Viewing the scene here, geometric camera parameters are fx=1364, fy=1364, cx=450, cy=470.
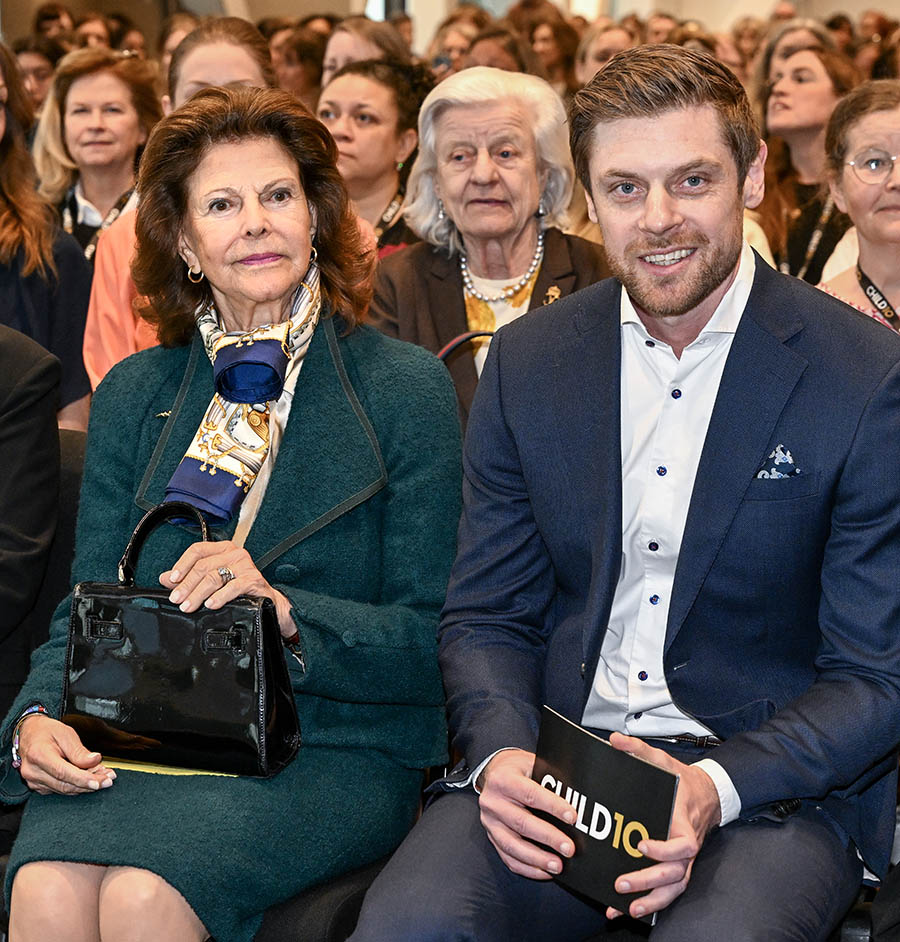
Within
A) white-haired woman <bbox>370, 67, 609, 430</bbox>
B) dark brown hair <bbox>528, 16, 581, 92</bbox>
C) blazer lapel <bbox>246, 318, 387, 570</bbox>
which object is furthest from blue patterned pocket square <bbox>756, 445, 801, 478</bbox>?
dark brown hair <bbox>528, 16, 581, 92</bbox>

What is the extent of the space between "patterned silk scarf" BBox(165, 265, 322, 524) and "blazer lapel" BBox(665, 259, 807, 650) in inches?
32.1

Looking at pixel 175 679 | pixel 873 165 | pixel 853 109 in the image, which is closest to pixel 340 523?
pixel 175 679

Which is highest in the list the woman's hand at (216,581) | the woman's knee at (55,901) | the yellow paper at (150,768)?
the woman's hand at (216,581)

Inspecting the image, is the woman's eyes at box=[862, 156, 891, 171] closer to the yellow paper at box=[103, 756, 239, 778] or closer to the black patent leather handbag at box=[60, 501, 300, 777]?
the black patent leather handbag at box=[60, 501, 300, 777]

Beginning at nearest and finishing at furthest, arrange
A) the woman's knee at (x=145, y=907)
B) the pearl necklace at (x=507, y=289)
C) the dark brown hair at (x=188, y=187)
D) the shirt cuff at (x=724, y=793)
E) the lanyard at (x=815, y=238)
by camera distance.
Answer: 1. the shirt cuff at (x=724, y=793)
2. the woman's knee at (x=145, y=907)
3. the dark brown hair at (x=188, y=187)
4. the pearl necklace at (x=507, y=289)
5. the lanyard at (x=815, y=238)

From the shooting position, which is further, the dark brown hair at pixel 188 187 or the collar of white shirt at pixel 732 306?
the dark brown hair at pixel 188 187

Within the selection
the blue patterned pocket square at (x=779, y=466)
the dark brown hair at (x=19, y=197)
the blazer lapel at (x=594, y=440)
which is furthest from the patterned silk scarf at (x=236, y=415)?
the dark brown hair at (x=19, y=197)

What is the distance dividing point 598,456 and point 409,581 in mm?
431

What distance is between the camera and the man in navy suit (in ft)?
6.42

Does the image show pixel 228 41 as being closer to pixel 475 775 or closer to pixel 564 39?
pixel 475 775

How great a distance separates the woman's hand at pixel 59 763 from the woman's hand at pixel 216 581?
12.1 inches

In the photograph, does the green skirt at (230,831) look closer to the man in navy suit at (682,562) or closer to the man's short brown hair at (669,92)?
the man in navy suit at (682,562)

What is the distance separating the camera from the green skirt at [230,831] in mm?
2092

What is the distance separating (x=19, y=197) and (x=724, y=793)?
284 centimetres
